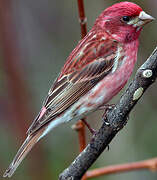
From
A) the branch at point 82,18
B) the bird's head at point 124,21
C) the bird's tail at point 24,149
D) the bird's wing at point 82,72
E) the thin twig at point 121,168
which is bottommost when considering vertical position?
the thin twig at point 121,168

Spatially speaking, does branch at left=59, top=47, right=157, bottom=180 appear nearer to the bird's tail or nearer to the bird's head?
the bird's tail

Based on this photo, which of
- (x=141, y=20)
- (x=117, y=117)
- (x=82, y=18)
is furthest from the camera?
(x=141, y=20)

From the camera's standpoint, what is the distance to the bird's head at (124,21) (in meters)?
5.60

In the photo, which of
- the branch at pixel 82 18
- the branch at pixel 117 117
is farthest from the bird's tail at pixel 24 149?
the branch at pixel 82 18

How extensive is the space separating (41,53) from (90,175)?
4.31 meters

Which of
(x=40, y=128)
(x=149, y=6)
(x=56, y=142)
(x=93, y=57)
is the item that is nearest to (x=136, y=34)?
(x=93, y=57)

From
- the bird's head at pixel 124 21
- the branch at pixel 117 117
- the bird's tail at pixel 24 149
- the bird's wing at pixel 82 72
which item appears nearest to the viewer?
the branch at pixel 117 117

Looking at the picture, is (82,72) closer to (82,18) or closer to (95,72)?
(95,72)

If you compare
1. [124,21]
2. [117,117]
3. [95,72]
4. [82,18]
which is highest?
[82,18]

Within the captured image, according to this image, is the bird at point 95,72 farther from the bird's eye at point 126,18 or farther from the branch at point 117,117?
the branch at point 117,117

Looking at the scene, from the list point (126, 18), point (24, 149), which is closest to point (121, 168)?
point (24, 149)

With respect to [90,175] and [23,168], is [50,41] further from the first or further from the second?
[90,175]

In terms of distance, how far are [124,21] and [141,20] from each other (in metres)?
0.30

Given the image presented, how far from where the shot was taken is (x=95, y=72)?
5.80 m
